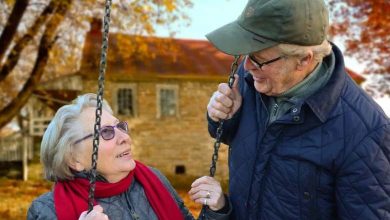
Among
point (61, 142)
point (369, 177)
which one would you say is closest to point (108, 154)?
point (61, 142)

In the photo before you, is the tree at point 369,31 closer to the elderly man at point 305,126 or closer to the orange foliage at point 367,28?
the orange foliage at point 367,28

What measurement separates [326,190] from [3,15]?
1207 centimetres

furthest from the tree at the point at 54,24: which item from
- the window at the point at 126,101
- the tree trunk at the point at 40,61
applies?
the window at the point at 126,101

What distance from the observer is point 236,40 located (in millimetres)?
2035

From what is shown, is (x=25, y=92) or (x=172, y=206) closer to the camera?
(x=172, y=206)

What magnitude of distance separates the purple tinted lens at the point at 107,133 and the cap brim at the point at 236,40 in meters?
0.68

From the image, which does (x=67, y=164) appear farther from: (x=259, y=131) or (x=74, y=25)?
(x=74, y=25)

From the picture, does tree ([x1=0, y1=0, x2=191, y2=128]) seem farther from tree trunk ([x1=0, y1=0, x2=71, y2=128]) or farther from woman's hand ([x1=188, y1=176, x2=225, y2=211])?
woman's hand ([x1=188, y1=176, x2=225, y2=211])

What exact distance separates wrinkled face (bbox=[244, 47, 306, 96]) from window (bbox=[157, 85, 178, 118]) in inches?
675

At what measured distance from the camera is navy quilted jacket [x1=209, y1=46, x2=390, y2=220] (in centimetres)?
194

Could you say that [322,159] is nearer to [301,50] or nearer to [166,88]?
[301,50]

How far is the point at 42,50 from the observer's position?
12734 mm

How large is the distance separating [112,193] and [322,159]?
1.02 m

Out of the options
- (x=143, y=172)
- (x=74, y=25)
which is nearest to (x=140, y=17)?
(x=74, y=25)
